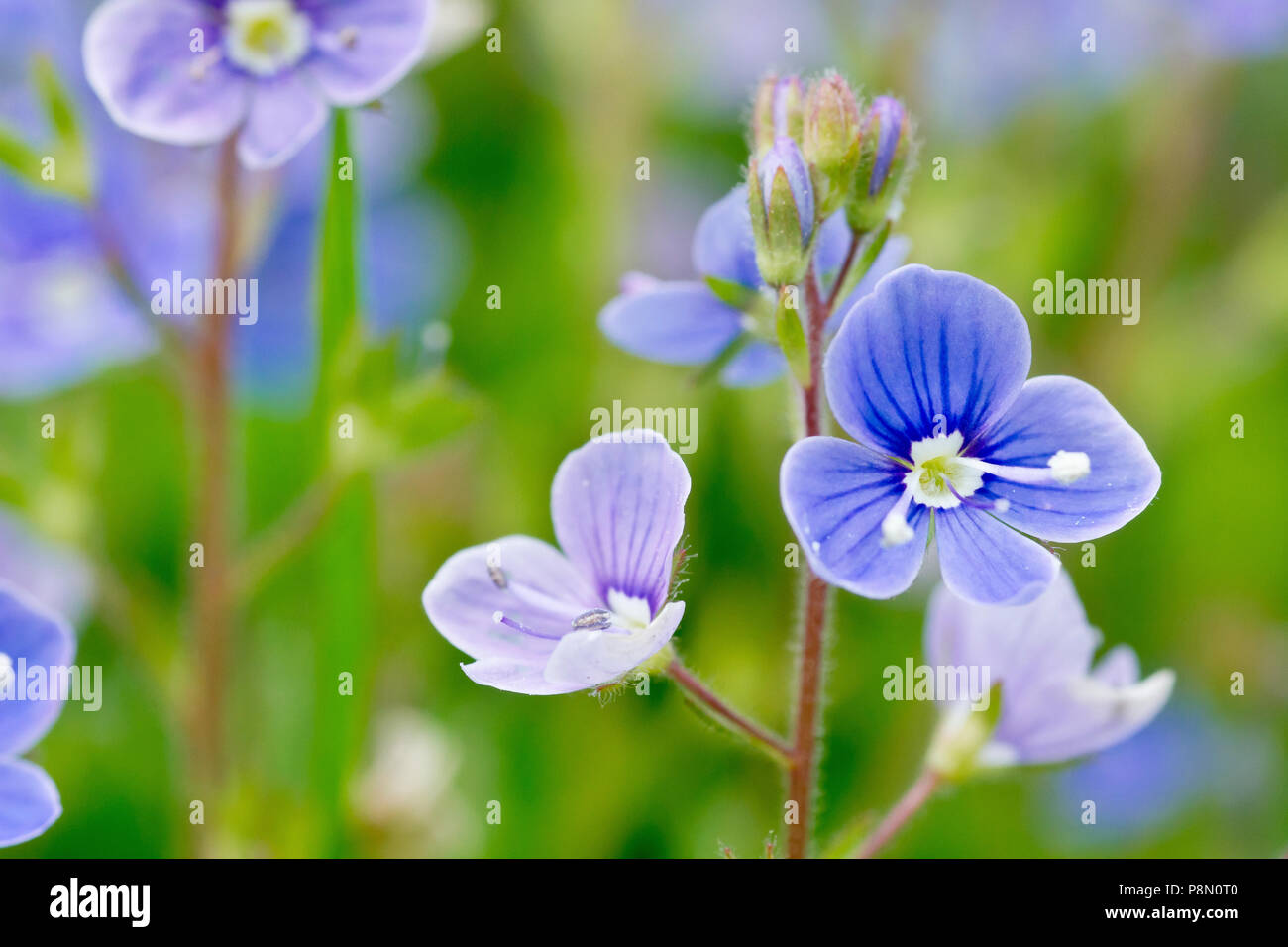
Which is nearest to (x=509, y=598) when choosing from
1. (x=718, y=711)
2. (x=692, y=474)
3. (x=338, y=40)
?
(x=718, y=711)

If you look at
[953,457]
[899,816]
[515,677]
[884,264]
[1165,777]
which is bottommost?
[1165,777]

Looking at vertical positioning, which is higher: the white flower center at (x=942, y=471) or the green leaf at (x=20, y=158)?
the green leaf at (x=20, y=158)

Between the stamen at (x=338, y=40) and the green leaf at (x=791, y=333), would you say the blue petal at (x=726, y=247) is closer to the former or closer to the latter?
the green leaf at (x=791, y=333)

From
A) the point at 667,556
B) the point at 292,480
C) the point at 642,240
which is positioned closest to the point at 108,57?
the point at 667,556

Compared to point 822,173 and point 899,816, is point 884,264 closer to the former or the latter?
point 822,173

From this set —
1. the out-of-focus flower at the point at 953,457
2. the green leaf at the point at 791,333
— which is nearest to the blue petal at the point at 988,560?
the out-of-focus flower at the point at 953,457

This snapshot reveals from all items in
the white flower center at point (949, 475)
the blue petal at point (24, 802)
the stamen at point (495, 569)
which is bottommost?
the blue petal at point (24, 802)

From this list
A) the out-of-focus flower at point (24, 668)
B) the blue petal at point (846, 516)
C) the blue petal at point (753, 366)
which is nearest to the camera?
the blue petal at point (846, 516)

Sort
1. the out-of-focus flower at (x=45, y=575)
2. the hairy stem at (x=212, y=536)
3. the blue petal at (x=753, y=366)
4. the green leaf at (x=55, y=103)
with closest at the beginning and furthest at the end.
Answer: the blue petal at (x=753, y=366) < the green leaf at (x=55, y=103) < the hairy stem at (x=212, y=536) < the out-of-focus flower at (x=45, y=575)

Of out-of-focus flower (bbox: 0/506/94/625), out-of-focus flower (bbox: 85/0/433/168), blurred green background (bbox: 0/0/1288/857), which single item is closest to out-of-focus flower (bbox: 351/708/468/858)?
blurred green background (bbox: 0/0/1288/857)
